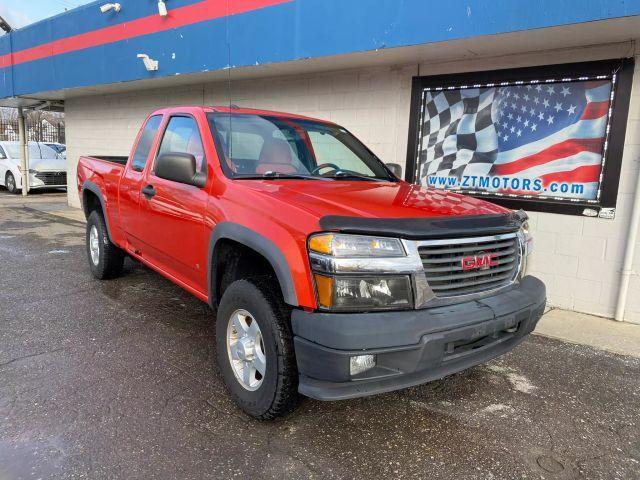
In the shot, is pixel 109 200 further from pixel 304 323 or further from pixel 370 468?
pixel 370 468

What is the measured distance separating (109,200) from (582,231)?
503cm

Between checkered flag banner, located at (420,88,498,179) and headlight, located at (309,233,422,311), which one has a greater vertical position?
checkered flag banner, located at (420,88,498,179)

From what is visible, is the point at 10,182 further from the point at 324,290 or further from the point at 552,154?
the point at 324,290

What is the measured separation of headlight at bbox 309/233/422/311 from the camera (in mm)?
2307

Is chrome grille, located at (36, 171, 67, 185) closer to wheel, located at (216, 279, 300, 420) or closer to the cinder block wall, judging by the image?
the cinder block wall

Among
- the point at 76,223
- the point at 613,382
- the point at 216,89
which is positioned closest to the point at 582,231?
the point at 613,382

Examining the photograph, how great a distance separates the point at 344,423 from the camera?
2.86 m

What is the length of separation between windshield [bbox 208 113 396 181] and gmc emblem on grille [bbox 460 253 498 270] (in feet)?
4.39

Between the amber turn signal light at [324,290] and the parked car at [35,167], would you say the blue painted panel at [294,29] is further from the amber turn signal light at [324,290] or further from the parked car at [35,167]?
the parked car at [35,167]

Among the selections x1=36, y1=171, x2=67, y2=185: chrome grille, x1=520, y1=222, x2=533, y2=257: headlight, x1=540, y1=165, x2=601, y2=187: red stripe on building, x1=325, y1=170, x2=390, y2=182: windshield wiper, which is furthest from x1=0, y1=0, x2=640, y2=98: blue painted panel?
x1=36, y1=171, x2=67, y2=185: chrome grille

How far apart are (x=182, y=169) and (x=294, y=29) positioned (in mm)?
3992

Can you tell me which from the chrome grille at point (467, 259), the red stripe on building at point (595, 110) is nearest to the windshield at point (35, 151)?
the red stripe on building at point (595, 110)

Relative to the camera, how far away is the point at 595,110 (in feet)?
16.3

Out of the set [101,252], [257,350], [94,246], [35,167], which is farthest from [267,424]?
[35,167]
